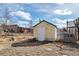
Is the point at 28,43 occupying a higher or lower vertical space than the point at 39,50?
higher

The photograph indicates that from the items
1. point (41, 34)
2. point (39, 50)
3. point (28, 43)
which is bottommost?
point (39, 50)

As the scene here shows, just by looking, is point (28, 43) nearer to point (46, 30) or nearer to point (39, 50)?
point (39, 50)

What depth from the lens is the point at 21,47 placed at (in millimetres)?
9719

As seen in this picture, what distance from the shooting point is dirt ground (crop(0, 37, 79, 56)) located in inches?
380

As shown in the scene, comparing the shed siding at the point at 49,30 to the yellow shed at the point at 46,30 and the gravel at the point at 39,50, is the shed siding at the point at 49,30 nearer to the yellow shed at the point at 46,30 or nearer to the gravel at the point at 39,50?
the yellow shed at the point at 46,30

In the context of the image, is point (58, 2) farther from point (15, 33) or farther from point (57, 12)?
point (15, 33)

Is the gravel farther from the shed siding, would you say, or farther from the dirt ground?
the shed siding

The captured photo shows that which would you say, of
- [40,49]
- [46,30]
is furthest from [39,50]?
[46,30]

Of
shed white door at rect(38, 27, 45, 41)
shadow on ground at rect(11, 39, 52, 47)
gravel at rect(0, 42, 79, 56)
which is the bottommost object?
gravel at rect(0, 42, 79, 56)

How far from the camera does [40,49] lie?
31.8 feet

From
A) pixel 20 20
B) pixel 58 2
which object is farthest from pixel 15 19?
pixel 58 2

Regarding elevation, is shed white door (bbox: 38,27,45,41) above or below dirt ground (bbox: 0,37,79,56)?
above

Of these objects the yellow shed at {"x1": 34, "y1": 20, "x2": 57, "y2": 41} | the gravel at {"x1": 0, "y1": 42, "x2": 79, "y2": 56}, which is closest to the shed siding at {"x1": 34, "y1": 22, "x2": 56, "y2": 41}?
the yellow shed at {"x1": 34, "y1": 20, "x2": 57, "y2": 41}

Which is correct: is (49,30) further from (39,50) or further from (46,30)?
(39,50)
